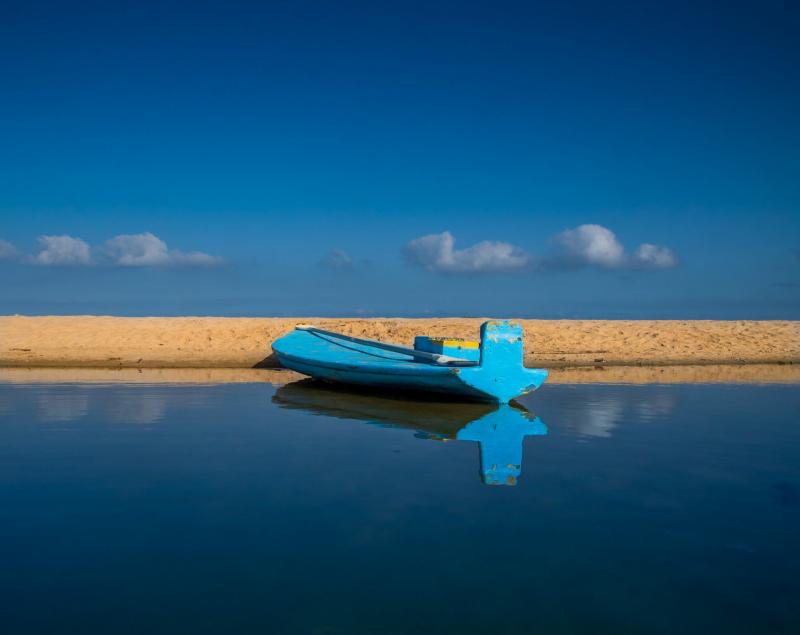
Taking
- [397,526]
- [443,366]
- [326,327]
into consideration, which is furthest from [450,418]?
[326,327]

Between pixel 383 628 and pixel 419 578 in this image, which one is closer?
pixel 383 628

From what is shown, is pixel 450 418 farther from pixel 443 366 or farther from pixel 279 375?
pixel 279 375

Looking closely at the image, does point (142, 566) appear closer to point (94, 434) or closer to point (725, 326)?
point (94, 434)

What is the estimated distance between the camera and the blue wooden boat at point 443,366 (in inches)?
525

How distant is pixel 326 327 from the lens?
30.2m

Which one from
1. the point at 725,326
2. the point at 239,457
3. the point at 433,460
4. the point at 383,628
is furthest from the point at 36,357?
the point at 725,326

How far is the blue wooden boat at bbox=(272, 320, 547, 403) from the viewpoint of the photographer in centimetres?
1334

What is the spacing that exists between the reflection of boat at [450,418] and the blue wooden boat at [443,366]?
41 cm

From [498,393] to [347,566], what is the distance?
840cm

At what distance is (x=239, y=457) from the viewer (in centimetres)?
923

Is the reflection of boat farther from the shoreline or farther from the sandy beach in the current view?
the sandy beach

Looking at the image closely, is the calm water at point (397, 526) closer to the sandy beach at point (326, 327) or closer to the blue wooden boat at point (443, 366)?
the blue wooden boat at point (443, 366)

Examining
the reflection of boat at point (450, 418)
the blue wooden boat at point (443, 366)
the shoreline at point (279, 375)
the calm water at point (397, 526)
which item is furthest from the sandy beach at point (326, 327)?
the calm water at point (397, 526)

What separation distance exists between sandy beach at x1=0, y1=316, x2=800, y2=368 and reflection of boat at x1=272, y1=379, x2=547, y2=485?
32.6ft
